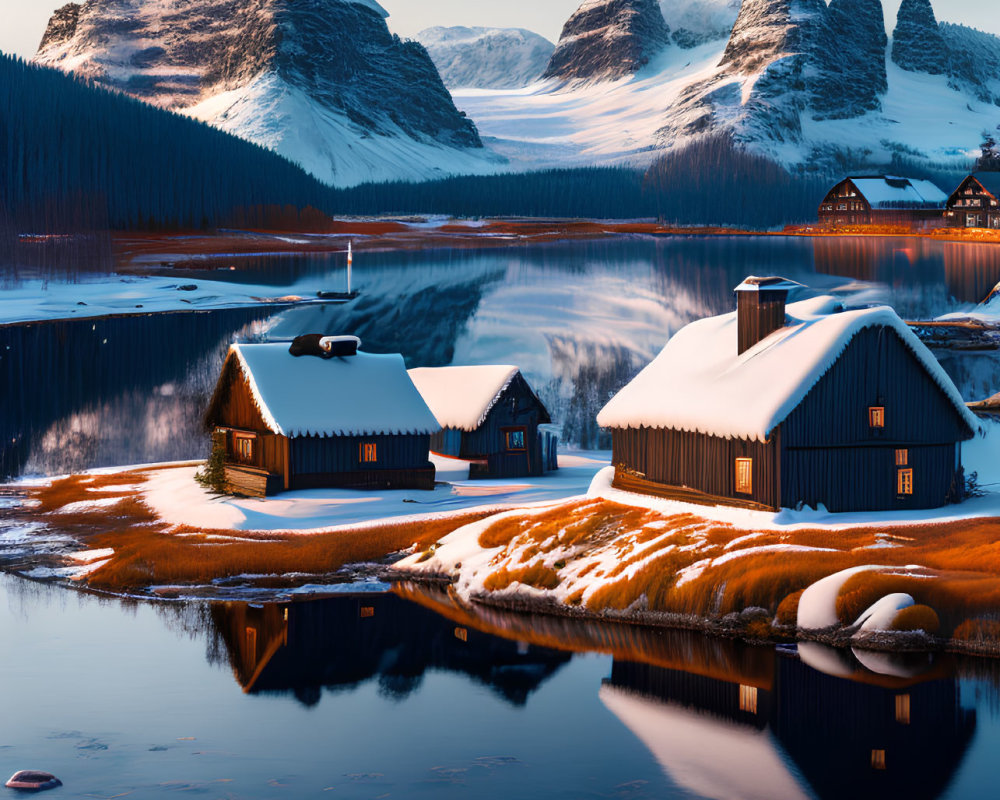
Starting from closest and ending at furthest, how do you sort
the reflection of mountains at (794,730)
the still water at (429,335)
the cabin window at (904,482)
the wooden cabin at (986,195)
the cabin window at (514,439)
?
the reflection of mountains at (794,730)
the cabin window at (904,482)
the cabin window at (514,439)
the still water at (429,335)
the wooden cabin at (986,195)

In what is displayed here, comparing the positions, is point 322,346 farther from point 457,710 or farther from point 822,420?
point 457,710

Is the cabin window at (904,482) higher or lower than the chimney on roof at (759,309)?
lower

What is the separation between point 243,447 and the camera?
50062mm

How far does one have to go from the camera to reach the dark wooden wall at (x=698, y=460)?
122ft

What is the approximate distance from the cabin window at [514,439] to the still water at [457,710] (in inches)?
917

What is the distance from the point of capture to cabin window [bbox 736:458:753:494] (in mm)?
37750

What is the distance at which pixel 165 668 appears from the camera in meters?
29.9

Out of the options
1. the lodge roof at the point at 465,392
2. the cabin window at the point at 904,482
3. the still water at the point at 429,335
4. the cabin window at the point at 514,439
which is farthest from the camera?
the still water at the point at 429,335

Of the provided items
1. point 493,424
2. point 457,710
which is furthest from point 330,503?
point 457,710

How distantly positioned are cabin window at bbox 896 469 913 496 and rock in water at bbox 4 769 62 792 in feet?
79.8

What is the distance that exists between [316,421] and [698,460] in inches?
590

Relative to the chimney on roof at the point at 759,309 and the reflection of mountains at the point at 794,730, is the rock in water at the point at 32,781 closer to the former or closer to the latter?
the reflection of mountains at the point at 794,730

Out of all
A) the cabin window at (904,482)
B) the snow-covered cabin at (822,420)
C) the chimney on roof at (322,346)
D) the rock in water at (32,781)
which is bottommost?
the rock in water at (32,781)

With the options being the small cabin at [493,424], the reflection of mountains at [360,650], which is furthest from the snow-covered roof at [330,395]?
the reflection of mountains at [360,650]
